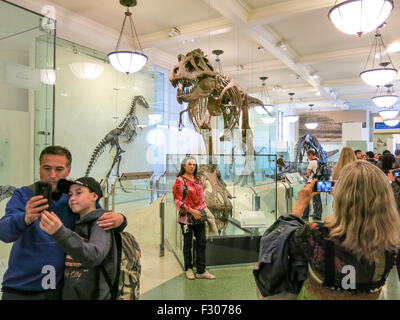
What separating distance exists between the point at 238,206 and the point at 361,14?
9.56 feet

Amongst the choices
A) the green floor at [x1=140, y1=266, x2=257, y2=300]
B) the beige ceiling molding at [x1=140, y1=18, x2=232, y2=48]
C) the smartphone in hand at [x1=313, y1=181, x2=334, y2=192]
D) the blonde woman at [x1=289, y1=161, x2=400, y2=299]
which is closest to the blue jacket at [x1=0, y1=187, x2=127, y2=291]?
the blonde woman at [x1=289, y1=161, x2=400, y2=299]

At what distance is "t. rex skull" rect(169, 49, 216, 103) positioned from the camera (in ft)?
15.6

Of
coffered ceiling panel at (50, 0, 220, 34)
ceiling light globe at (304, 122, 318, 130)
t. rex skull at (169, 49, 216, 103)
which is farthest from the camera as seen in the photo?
ceiling light globe at (304, 122, 318, 130)

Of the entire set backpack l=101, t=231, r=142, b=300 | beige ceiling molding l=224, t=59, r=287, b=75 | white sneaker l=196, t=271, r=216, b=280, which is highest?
beige ceiling molding l=224, t=59, r=287, b=75

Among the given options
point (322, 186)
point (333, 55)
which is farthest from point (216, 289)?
point (333, 55)

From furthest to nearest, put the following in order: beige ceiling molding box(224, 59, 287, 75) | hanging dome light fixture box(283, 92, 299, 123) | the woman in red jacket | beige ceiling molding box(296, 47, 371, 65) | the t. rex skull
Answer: hanging dome light fixture box(283, 92, 299, 123) → beige ceiling molding box(224, 59, 287, 75) → beige ceiling molding box(296, 47, 371, 65) → the t. rex skull → the woman in red jacket

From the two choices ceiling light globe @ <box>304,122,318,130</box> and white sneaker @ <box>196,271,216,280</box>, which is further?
ceiling light globe @ <box>304,122,318,130</box>

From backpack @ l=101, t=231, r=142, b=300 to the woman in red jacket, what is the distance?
7.08 ft

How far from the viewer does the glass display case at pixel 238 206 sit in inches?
168

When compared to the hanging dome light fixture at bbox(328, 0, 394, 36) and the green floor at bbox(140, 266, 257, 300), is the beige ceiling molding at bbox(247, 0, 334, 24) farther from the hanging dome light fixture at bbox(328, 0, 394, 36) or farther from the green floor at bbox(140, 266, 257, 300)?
the green floor at bbox(140, 266, 257, 300)

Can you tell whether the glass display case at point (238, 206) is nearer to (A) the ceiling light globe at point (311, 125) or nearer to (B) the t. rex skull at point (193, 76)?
(B) the t. rex skull at point (193, 76)

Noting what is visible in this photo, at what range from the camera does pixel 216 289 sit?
11.3ft

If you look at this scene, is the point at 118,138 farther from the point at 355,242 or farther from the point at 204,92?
the point at 355,242

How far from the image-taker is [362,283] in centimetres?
123
